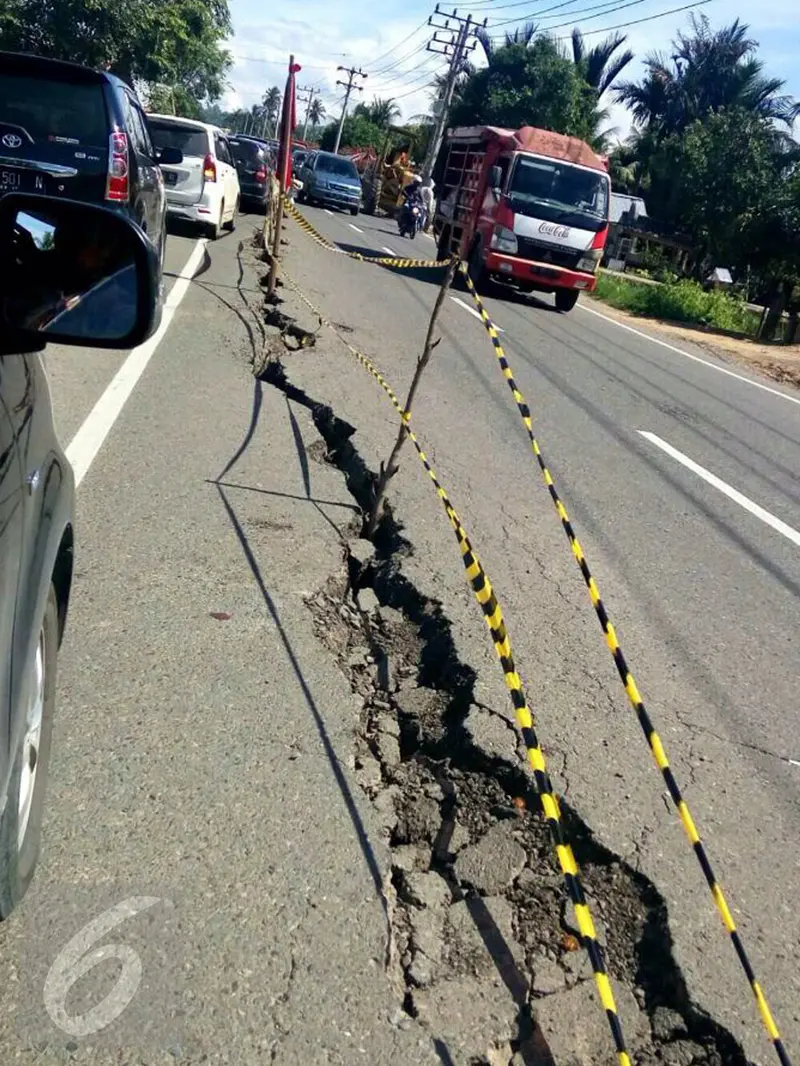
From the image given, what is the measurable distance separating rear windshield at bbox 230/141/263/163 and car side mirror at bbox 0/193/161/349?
2303 cm

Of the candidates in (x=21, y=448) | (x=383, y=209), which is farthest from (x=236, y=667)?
(x=383, y=209)

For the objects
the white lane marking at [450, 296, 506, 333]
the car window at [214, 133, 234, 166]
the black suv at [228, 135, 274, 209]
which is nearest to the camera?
the white lane marking at [450, 296, 506, 333]

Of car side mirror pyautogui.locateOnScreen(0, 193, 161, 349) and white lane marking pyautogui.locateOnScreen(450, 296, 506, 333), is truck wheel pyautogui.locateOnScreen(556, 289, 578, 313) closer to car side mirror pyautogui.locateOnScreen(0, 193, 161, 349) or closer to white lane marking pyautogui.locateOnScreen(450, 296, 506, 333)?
white lane marking pyautogui.locateOnScreen(450, 296, 506, 333)

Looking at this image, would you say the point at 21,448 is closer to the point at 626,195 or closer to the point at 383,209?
the point at 383,209

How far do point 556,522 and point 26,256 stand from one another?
4.60 m

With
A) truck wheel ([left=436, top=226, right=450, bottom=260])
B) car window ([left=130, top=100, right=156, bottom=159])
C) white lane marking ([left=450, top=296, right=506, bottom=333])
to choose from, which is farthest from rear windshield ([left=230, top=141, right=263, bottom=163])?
car window ([left=130, top=100, right=156, bottom=159])

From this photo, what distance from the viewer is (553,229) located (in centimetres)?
1714

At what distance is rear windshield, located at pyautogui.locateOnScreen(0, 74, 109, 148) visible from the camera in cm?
841

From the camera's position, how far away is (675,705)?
4375 millimetres

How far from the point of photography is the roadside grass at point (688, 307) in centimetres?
2275

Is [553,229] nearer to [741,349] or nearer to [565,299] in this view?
[565,299]

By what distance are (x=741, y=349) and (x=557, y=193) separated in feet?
14.7

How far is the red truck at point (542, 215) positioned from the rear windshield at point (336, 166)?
→ 18.9 metres

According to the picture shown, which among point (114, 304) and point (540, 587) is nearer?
point (114, 304)
